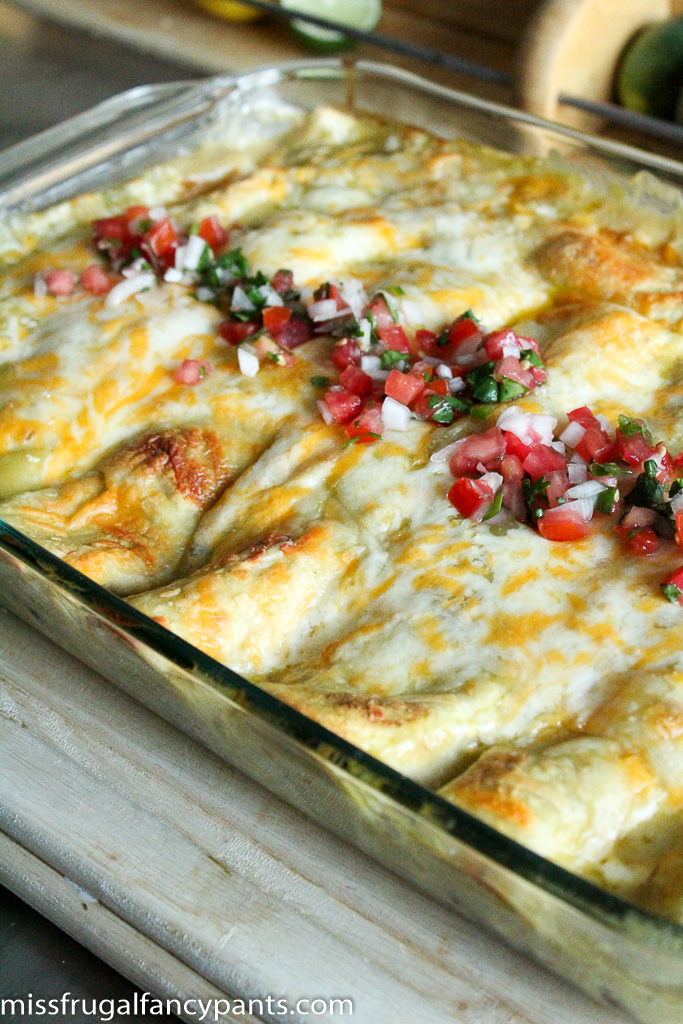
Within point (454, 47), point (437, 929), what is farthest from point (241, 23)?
point (437, 929)

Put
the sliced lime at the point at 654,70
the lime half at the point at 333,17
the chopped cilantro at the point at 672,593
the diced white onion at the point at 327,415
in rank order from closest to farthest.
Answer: the chopped cilantro at the point at 672,593 → the diced white onion at the point at 327,415 → the sliced lime at the point at 654,70 → the lime half at the point at 333,17

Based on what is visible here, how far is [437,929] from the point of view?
1626mm

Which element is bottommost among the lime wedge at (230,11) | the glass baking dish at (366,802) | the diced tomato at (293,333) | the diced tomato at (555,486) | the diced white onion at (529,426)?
the glass baking dish at (366,802)

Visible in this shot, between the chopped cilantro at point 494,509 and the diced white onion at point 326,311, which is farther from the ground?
the diced white onion at point 326,311

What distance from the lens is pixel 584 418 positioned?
6.78 feet

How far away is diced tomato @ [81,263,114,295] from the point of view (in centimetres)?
258

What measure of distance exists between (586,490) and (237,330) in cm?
95

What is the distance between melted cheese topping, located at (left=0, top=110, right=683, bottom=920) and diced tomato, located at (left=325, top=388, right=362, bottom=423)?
5cm

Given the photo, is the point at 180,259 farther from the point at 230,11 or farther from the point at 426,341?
the point at 230,11

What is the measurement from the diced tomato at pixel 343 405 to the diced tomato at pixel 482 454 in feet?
0.90

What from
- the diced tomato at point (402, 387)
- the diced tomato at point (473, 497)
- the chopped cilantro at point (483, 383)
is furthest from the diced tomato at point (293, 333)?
the diced tomato at point (473, 497)

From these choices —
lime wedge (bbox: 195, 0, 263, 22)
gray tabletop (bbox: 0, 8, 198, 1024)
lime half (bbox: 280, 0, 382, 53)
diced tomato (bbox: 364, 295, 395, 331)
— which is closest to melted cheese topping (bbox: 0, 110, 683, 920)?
diced tomato (bbox: 364, 295, 395, 331)

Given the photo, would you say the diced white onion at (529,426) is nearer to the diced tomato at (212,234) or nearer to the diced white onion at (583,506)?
the diced white onion at (583,506)

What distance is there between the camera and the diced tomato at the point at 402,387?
2156 mm
